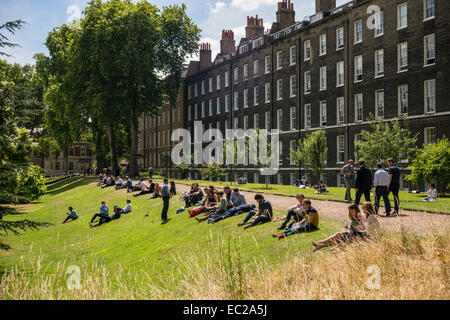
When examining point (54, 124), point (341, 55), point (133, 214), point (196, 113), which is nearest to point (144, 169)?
point (196, 113)

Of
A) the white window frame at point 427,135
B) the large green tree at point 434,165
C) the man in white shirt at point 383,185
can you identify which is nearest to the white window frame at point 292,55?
the white window frame at point 427,135

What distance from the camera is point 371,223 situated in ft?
35.8

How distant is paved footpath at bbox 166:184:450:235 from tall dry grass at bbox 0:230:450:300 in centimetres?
130

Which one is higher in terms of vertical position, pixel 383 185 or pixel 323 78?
pixel 323 78

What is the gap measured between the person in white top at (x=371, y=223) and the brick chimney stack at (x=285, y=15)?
46.5m

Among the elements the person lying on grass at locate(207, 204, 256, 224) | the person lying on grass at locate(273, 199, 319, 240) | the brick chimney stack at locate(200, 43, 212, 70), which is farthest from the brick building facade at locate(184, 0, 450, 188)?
the person lying on grass at locate(273, 199, 319, 240)

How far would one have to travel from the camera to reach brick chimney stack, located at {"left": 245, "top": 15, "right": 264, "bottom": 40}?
62125 mm

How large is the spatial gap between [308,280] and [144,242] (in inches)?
542

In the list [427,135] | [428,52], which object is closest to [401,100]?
[427,135]

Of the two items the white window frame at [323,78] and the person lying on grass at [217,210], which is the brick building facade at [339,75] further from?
the person lying on grass at [217,210]

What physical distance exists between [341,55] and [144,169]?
5559 centimetres

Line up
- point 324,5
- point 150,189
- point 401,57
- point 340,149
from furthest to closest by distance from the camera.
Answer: point 324,5 < point 340,149 < point 401,57 < point 150,189

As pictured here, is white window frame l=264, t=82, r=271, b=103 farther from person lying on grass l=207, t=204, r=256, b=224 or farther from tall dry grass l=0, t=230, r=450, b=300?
tall dry grass l=0, t=230, r=450, b=300

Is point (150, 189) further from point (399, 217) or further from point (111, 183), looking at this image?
point (399, 217)
